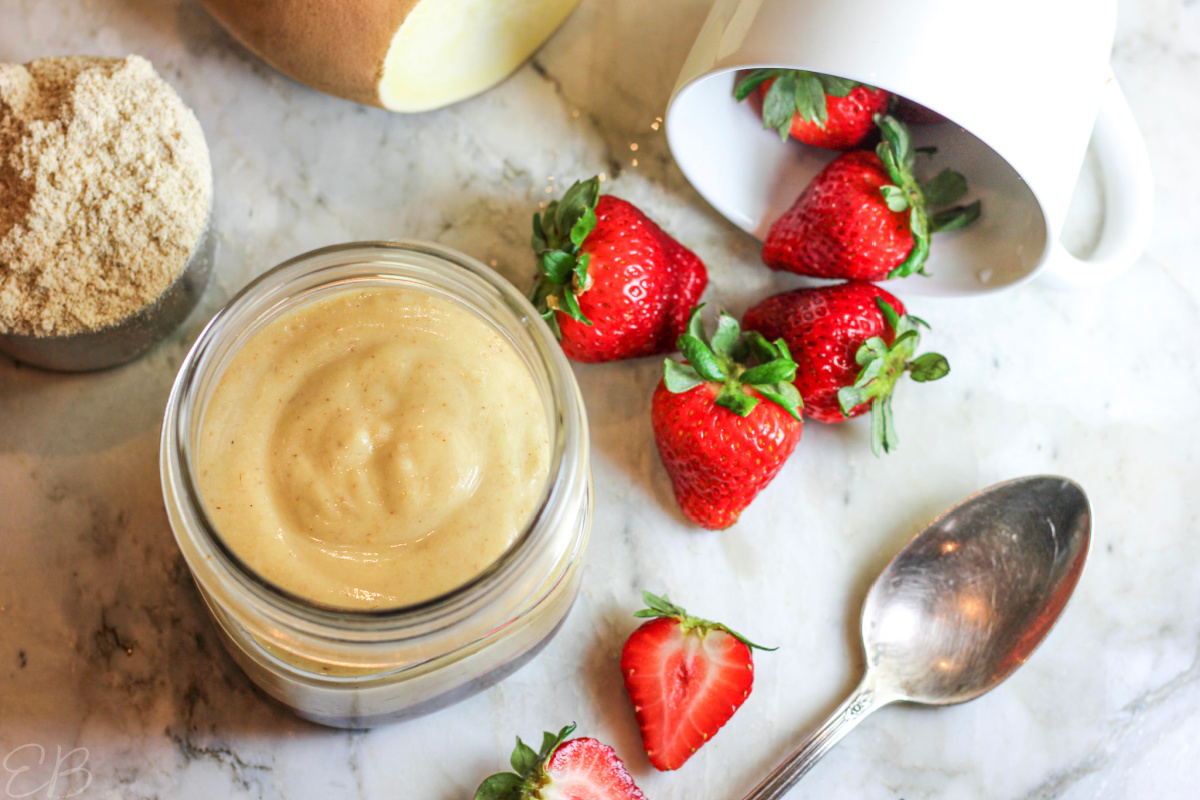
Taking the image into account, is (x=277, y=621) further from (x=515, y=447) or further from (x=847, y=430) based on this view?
Answer: (x=847, y=430)

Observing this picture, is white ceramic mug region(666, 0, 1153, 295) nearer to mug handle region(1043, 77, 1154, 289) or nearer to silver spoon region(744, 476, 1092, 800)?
mug handle region(1043, 77, 1154, 289)

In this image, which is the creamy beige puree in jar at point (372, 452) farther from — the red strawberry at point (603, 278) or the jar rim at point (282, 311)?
the red strawberry at point (603, 278)

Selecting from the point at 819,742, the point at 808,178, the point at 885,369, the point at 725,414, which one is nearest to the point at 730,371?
the point at 725,414

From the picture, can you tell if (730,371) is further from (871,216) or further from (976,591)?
(976,591)

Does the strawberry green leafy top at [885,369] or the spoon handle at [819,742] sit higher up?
the strawberry green leafy top at [885,369]

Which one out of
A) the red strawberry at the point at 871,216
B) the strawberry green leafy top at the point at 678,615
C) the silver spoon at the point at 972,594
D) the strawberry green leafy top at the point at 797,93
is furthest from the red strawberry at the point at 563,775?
the strawberry green leafy top at the point at 797,93

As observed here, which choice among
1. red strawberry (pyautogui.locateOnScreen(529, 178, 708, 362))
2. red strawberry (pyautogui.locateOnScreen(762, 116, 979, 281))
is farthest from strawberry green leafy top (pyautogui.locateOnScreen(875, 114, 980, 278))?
red strawberry (pyautogui.locateOnScreen(529, 178, 708, 362))
